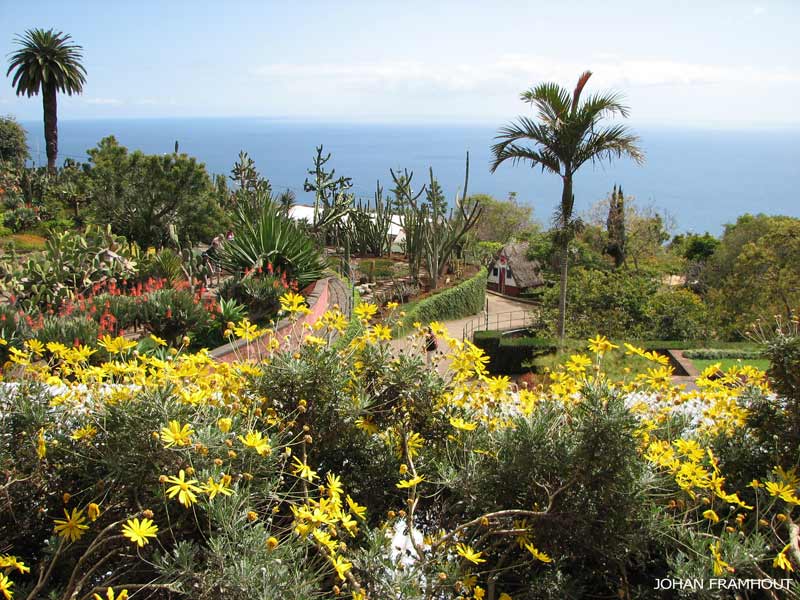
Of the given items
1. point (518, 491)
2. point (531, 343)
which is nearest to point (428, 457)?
point (518, 491)

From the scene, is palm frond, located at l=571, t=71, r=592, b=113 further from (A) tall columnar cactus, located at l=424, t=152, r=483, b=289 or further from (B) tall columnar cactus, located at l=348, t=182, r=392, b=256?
(B) tall columnar cactus, located at l=348, t=182, r=392, b=256

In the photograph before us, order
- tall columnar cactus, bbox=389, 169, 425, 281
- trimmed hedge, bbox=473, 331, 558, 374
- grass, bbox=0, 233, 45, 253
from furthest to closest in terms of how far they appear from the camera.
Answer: tall columnar cactus, bbox=389, 169, 425, 281, trimmed hedge, bbox=473, 331, 558, 374, grass, bbox=0, 233, 45, 253

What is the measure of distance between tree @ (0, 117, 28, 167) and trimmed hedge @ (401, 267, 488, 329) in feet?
118

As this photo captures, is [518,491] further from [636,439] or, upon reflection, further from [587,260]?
[587,260]

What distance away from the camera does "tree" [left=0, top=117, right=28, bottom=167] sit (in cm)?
4691

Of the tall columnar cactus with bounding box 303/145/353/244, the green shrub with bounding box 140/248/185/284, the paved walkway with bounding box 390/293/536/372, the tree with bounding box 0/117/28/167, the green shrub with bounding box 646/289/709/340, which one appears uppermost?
the tree with bounding box 0/117/28/167

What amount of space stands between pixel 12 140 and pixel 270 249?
44462mm

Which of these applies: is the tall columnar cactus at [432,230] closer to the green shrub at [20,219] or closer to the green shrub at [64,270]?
the green shrub at [20,219]

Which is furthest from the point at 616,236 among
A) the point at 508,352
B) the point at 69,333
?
the point at 69,333

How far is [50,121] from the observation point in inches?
1236

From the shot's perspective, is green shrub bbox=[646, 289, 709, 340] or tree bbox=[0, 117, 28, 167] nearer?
green shrub bbox=[646, 289, 709, 340]

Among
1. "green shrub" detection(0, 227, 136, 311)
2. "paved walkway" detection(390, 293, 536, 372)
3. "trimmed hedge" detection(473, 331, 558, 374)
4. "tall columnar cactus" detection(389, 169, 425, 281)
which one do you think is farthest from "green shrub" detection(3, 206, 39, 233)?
"trimmed hedge" detection(473, 331, 558, 374)

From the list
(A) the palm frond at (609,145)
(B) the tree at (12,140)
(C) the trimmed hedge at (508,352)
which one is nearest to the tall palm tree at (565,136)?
(A) the palm frond at (609,145)

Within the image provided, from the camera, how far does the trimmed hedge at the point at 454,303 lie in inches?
808
